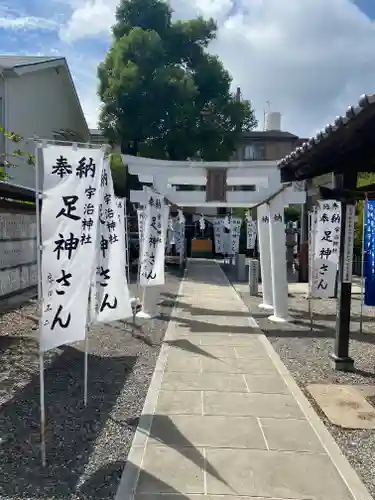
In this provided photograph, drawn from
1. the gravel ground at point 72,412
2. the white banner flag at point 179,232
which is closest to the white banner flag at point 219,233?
the white banner flag at point 179,232

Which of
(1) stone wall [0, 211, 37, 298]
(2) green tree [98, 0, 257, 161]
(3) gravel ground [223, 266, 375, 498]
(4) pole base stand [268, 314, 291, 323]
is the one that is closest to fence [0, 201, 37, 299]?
(1) stone wall [0, 211, 37, 298]

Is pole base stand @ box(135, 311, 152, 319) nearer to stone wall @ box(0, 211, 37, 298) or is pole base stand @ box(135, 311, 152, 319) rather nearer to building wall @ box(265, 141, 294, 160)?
stone wall @ box(0, 211, 37, 298)

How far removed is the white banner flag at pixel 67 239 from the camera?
178 inches

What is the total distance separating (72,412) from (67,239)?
2.08 meters

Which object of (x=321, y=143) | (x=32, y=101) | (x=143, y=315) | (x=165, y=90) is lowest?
(x=143, y=315)

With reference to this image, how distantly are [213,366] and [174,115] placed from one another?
63.3 feet

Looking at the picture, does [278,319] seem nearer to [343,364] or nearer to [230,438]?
[343,364]

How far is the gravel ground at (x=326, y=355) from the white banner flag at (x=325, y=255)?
2.95 feet

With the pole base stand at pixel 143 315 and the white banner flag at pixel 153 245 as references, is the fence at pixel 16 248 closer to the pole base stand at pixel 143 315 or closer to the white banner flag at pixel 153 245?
the white banner flag at pixel 153 245

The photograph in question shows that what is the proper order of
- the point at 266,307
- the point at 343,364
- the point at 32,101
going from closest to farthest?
1. the point at 343,364
2. the point at 266,307
3. the point at 32,101

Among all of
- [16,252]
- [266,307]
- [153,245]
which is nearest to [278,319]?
[266,307]

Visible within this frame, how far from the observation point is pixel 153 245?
1039 cm

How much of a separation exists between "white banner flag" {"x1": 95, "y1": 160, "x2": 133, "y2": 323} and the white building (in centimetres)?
753

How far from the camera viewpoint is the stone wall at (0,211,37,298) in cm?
959
